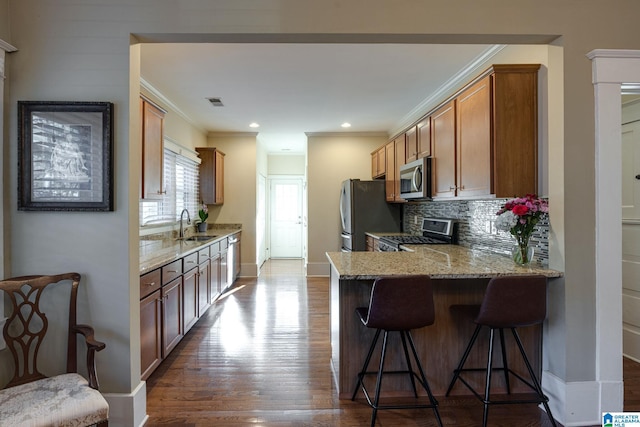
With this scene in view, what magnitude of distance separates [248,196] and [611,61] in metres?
5.10

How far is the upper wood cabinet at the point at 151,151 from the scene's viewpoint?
2500 millimetres

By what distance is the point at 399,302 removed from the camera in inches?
71.5

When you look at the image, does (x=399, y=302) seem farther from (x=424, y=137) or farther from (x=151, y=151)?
(x=151, y=151)

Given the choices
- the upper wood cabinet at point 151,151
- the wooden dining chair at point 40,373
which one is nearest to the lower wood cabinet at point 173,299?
the wooden dining chair at point 40,373

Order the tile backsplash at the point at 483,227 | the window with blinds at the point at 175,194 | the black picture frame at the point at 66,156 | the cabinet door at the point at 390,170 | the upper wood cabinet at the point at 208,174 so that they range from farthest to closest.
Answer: the upper wood cabinet at the point at 208,174, the cabinet door at the point at 390,170, the window with blinds at the point at 175,194, the tile backsplash at the point at 483,227, the black picture frame at the point at 66,156

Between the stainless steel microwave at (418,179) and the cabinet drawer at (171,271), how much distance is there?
236 centimetres

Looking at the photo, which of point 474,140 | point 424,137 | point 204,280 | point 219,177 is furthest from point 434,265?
point 219,177

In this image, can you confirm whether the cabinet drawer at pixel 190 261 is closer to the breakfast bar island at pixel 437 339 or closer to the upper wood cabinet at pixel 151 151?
the upper wood cabinet at pixel 151 151

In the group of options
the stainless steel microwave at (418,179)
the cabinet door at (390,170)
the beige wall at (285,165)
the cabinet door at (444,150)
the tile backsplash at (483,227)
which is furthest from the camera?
the beige wall at (285,165)

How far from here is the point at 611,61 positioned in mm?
1895

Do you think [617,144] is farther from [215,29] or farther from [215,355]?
[215,355]

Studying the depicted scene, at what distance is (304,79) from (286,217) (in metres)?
5.19

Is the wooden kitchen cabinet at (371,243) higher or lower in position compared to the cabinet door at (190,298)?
higher

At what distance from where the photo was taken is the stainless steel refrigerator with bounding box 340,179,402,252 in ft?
16.6
